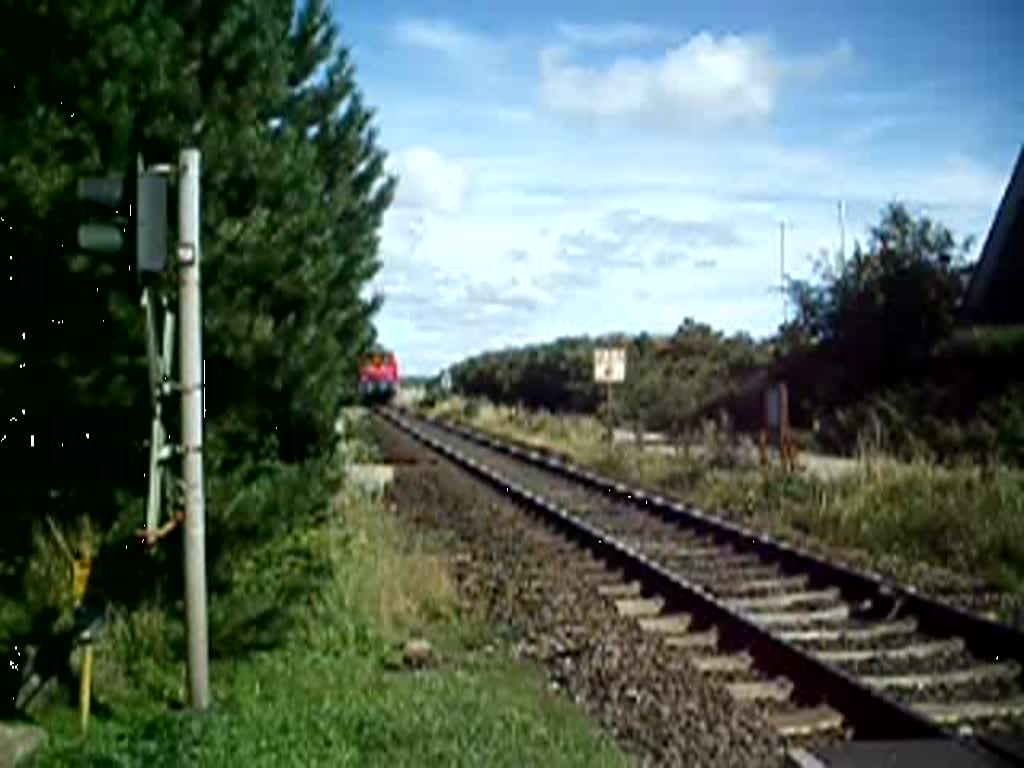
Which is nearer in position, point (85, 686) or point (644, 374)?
point (85, 686)

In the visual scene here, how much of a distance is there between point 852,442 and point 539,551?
51.9 ft

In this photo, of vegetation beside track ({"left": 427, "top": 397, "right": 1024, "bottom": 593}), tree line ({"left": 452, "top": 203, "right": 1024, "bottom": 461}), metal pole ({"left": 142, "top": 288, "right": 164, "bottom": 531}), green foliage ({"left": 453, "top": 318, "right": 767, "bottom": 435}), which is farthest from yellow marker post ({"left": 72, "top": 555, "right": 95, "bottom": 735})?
green foliage ({"left": 453, "top": 318, "right": 767, "bottom": 435})

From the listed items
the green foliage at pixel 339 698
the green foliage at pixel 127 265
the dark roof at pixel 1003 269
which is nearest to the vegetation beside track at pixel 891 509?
the green foliage at pixel 339 698

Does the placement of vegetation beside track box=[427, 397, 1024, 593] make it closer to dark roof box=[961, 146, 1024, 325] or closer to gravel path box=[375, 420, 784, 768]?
gravel path box=[375, 420, 784, 768]

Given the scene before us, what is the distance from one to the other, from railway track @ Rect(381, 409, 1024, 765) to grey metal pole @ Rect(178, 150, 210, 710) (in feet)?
10.7

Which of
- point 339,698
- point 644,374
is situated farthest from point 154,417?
point 644,374

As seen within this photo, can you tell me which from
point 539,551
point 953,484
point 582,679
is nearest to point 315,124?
point 539,551

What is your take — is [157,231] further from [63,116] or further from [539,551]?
Result: [539,551]

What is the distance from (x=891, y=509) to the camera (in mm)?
16203

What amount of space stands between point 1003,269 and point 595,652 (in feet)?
57.9

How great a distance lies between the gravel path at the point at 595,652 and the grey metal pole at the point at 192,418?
7.73 feet

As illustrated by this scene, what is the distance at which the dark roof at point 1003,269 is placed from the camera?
2339 centimetres

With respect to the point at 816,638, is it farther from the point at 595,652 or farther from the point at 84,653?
the point at 84,653

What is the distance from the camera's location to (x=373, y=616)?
35.5 feet
